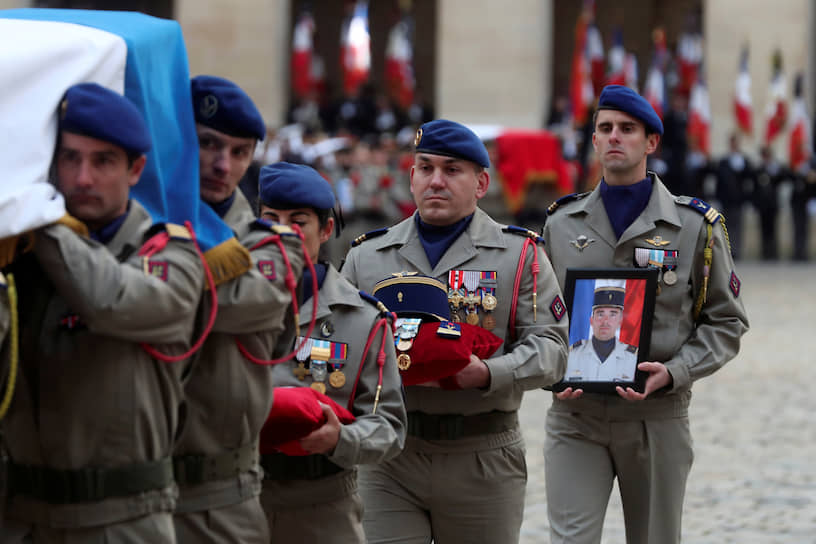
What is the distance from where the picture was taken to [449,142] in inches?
185

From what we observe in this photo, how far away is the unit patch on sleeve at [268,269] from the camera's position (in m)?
3.36

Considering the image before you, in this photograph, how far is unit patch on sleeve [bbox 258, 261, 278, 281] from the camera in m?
3.36

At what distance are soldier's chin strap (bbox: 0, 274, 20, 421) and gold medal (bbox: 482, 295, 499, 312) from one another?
2.08 m

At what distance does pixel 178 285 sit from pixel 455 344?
147 cm

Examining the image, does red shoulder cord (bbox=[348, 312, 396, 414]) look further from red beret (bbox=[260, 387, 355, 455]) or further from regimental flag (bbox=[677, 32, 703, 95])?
regimental flag (bbox=[677, 32, 703, 95])

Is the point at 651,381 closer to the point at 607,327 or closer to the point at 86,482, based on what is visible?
the point at 607,327

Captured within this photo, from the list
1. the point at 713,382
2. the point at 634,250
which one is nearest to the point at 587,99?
the point at 713,382

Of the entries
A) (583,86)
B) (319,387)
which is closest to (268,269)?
(319,387)

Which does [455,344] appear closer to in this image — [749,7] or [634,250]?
[634,250]

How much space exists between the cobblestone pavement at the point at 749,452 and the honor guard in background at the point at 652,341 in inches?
60.1

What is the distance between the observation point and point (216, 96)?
138 inches

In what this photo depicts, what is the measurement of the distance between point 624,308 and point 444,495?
3.53ft

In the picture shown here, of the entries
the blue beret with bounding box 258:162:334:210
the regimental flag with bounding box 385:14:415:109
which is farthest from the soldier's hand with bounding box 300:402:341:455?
the regimental flag with bounding box 385:14:415:109

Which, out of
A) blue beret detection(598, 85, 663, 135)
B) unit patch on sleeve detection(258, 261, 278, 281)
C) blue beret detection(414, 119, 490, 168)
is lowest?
unit patch on sleeve detection(258, 261, 278, 281)
